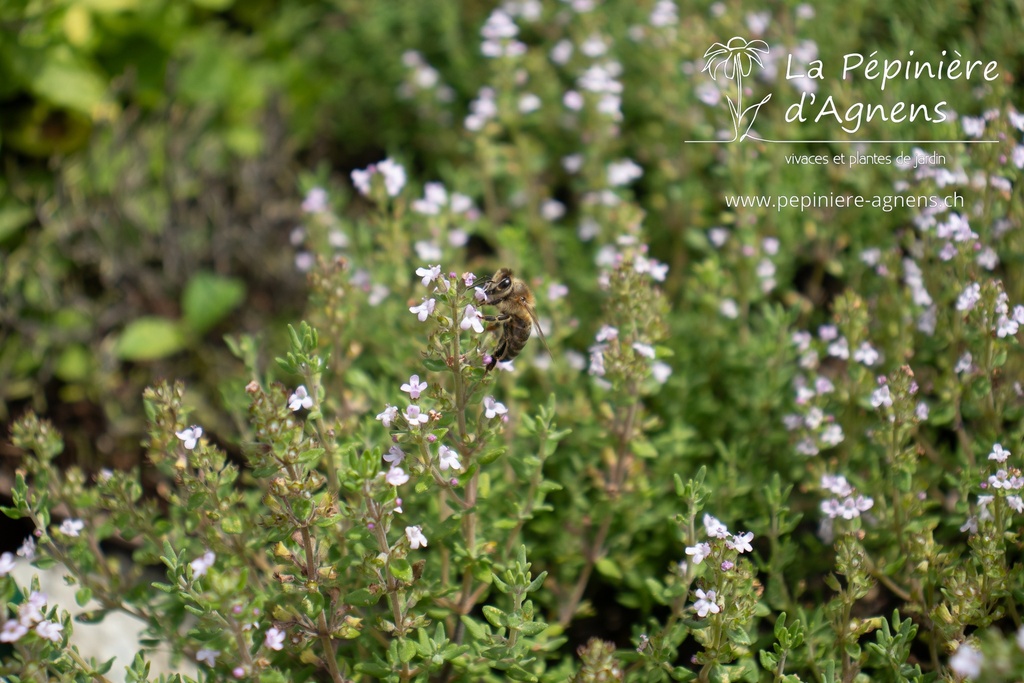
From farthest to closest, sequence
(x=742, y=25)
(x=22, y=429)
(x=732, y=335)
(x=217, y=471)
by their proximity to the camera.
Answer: (x=742, y=25), (x=732, y=335), (x=22, y=429), (x=217, y=471)

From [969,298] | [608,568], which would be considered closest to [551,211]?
[608,568]

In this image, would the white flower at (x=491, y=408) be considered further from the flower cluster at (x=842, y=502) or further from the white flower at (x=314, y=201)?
the white flower at (x=314, y=201)

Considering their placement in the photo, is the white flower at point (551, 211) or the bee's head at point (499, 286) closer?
the bee's head at point (499, 286)

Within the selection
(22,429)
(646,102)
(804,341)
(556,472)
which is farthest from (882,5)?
(22,429)

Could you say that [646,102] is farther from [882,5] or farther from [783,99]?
[882,5]

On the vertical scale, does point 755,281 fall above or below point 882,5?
below

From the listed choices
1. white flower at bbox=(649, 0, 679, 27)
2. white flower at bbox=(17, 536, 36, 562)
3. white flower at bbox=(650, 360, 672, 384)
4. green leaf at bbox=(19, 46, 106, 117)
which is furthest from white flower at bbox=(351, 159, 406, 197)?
green leaf at bbox=(19, 46, 106, 117)

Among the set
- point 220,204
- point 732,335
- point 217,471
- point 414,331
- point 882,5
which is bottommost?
point 220,204

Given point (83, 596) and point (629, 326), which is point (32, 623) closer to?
point (83, 596)

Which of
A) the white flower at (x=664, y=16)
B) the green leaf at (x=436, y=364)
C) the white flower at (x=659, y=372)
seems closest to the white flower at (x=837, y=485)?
the white flower at (x=659, y=372)
